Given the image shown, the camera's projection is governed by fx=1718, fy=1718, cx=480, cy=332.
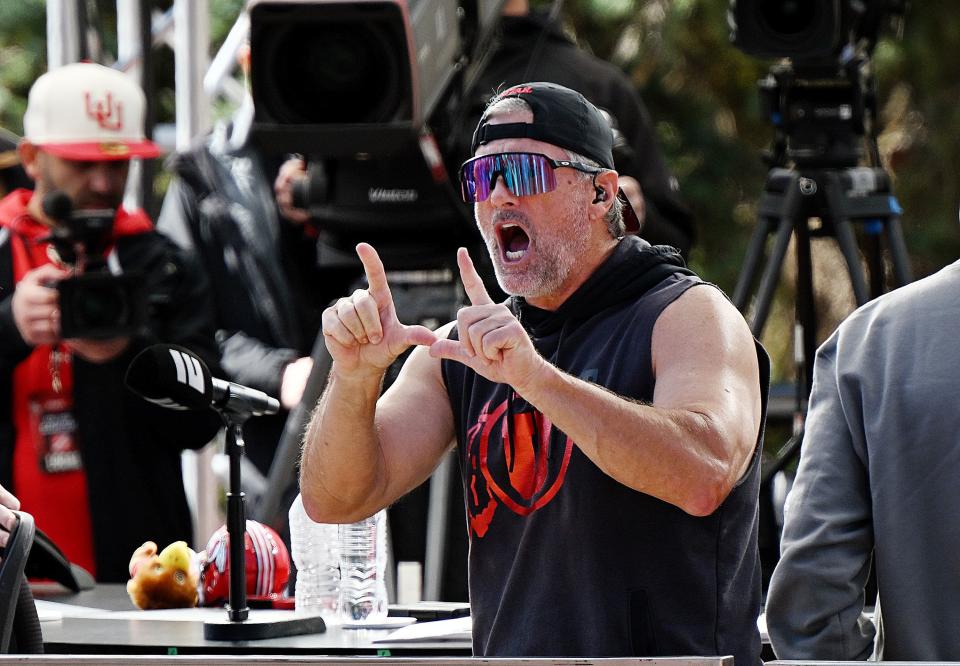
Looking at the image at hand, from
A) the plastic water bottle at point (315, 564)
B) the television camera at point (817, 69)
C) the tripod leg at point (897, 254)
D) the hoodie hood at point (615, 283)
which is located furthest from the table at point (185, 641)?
the television camera at point (817, 69)

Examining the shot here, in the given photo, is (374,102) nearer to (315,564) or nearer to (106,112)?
(106,112)

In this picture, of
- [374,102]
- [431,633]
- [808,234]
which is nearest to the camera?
[431,633]

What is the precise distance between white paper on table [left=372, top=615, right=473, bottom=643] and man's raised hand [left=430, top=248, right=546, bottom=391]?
619 mm

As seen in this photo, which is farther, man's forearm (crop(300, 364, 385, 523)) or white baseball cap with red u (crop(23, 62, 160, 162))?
white baseball cap with red u (crop(23, 62, 160, 162))

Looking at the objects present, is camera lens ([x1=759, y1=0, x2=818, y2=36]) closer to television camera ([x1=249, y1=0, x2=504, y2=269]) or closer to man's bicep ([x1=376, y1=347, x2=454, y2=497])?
television camera ([x1=249, y1=0, x2=504, y2=269])

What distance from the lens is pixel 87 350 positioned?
4.22 meters

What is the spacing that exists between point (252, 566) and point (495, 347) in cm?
124

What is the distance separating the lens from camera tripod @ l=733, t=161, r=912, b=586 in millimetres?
4250

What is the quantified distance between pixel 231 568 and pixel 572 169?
34.6 inches

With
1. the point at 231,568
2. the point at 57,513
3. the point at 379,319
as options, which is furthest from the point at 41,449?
the point at 379,319

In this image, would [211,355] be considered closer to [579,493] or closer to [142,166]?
[142,166]

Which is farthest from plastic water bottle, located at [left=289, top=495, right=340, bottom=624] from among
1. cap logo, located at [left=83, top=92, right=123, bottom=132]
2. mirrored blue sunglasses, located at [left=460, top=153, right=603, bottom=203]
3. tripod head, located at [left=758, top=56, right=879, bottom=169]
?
tripod head, located at [left=758, top=56, right=879, bottom=169]

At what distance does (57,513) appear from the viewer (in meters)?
4.29

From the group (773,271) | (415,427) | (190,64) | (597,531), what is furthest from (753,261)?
(190,64)
